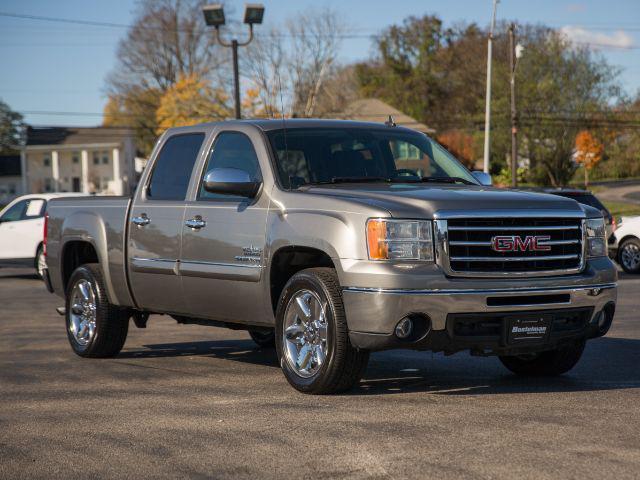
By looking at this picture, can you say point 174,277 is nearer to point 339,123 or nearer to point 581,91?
point 339,123

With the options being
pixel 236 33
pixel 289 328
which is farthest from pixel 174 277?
pixel 236 33

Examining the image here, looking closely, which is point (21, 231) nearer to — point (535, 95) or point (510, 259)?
point (510, 259)

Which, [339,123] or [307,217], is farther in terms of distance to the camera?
[339,123]

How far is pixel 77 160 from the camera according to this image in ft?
334

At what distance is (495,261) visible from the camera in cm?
694

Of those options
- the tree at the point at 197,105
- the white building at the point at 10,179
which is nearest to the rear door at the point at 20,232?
the tree at the point at 197,105

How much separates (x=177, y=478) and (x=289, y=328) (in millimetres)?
2435

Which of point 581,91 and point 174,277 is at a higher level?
point 581,91

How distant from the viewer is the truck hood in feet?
22.5

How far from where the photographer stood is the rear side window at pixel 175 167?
8.78m

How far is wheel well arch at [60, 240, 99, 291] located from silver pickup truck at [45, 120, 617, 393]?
760mm

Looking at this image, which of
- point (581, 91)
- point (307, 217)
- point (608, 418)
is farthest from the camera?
point (581, 91)

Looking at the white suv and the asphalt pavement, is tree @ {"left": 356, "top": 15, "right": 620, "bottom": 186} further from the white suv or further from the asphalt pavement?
the asphalt pavement

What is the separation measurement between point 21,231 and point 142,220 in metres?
12.9
